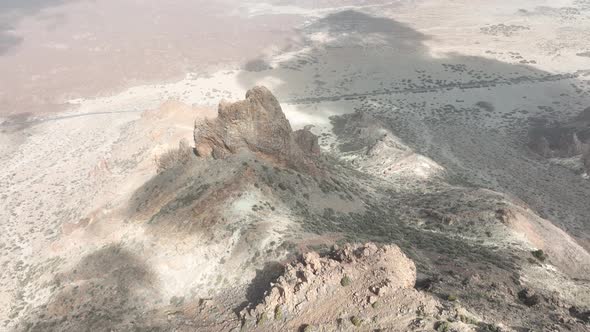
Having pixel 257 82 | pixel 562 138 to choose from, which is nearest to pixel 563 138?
pixel 562 138

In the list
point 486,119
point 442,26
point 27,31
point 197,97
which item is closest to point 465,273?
point 486,119

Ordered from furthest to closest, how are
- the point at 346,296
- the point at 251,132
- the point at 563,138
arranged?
the point at 563,138 < the point at 251,132 < the point at 346,296

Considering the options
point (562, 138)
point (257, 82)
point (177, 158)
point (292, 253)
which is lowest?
point (562, 138)

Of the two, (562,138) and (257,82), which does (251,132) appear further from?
(257,82)

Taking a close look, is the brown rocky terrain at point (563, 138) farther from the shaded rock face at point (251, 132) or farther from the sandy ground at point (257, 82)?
the shaded rock face at point (251, 132)

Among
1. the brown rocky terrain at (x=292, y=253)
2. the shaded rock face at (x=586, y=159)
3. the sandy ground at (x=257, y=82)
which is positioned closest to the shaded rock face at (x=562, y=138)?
the shaded rock face at (x=586, y=159)

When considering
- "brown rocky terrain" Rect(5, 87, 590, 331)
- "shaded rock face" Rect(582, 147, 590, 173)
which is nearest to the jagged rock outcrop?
"brown rocky terrain" Rect(5, 87, 590, 331)
